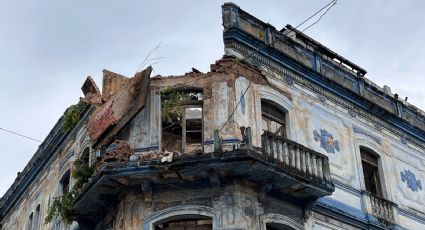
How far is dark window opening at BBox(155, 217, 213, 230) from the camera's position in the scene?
13797 millimetres

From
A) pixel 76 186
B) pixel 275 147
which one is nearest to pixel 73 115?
pixel 76 186

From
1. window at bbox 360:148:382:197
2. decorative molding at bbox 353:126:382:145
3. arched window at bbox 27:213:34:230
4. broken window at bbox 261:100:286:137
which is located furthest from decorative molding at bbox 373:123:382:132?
arched window at bbox 27:213:34:230

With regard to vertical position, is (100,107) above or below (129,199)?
above

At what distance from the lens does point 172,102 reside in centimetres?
1488

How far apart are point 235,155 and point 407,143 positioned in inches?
329

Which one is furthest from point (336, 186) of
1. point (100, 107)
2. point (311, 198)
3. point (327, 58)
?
point (100, 107)

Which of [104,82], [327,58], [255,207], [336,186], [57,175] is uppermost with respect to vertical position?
[327,58]

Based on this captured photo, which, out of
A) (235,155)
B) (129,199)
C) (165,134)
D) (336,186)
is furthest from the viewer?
(336,186)

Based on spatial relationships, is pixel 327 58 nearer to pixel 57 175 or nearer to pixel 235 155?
pixel 235 155

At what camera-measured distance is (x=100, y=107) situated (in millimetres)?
16281

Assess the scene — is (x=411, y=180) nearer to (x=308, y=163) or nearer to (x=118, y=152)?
(x=308, y=163)

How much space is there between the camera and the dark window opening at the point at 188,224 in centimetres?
1380

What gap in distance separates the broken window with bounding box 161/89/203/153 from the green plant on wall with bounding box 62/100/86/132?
11.8ft

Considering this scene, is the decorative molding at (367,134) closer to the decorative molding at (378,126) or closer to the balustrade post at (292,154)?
the decorative molding at (378,126)
